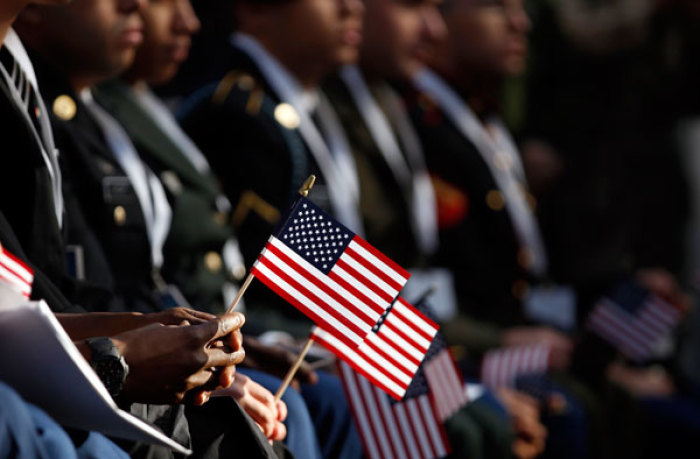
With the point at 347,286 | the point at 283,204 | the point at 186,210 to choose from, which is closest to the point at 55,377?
the point at 347,286

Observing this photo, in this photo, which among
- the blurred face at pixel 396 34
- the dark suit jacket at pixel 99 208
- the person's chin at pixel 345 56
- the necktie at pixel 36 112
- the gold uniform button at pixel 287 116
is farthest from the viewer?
the blurred face at pixel 396 34

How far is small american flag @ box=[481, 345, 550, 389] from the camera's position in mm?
3885

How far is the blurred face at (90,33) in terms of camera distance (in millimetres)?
2738

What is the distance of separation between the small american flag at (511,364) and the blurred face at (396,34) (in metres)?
0.97

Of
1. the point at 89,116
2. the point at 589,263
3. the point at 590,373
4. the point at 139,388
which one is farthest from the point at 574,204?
the point at 139,388

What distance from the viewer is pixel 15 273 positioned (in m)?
1.89

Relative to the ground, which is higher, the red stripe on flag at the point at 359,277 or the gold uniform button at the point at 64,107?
the red stripe on flag at the point at 359,277

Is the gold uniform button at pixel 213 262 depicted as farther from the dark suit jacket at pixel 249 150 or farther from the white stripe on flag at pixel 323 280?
the white stripe on flag at pixel 323 280

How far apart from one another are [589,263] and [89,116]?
2.99m

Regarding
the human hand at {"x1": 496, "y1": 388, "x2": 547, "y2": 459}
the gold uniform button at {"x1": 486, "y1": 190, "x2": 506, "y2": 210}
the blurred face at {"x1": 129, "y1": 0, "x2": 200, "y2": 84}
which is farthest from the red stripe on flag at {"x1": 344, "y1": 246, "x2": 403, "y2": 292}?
the gold uniform button at {"x1": 486, "y1": 190, "x2": 506, "y2": 210}

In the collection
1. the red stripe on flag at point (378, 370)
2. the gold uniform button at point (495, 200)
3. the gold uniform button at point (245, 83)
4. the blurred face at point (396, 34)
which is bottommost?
the red stripe on flag at point (378, 370)

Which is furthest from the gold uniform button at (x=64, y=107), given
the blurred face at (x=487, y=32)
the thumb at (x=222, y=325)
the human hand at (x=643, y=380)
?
the human hand at (x=643, y=380)

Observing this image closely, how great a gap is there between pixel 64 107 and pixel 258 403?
0.90 metres

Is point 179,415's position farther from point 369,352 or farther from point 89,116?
point 89,116
